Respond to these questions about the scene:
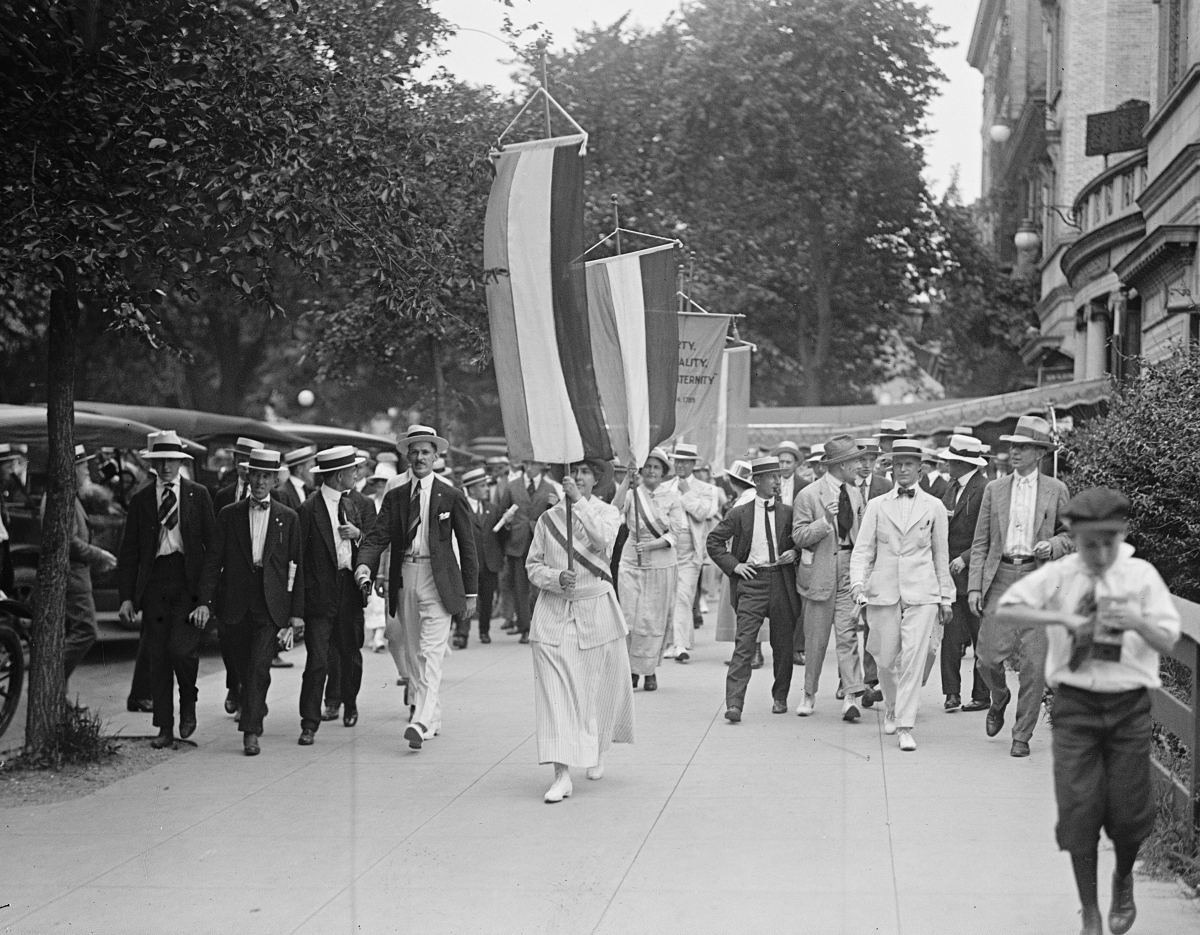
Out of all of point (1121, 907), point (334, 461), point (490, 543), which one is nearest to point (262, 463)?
point (334, 461)

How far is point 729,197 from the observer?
3625cm

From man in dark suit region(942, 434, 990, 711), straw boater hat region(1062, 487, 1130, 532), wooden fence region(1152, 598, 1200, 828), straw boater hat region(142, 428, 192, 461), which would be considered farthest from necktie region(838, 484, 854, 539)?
straw boater hat region(1062, 487, 1130, 532)

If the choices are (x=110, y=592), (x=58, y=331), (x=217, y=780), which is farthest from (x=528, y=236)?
(x=110, y=592)

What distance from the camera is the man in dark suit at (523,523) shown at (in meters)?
16.5

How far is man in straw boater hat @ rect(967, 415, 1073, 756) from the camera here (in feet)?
32.0

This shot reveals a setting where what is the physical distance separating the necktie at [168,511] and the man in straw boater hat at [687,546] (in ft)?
18.2

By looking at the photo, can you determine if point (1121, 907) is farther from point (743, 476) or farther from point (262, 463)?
point (743, 476)

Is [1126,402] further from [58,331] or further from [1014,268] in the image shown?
[1014,268]

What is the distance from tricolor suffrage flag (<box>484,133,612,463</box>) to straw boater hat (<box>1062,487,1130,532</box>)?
13.6 ft

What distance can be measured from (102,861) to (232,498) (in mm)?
6015

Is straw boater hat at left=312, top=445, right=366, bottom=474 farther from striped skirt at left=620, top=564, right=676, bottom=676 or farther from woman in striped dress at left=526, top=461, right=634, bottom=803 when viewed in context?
striped skirt at left=620, top=564, right=676, bottom=676

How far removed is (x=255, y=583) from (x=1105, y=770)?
6.45 m

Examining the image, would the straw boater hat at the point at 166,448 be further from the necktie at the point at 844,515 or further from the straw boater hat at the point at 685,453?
the straw boater hat at the point at 685,453

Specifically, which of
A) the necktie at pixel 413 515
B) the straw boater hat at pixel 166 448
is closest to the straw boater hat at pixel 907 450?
the necktie at pixel 413 515
